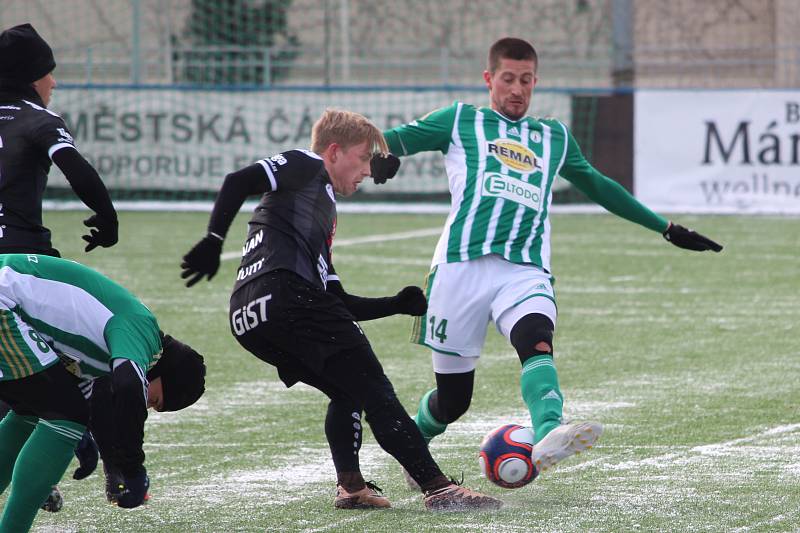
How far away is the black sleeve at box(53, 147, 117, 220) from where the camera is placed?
5156 millimetres

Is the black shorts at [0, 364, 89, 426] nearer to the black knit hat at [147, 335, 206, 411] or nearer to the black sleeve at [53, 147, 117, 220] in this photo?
the black knit hat at [147, 335, 206, 411]

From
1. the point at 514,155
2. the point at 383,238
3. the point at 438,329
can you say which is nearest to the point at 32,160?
the point at 438,329

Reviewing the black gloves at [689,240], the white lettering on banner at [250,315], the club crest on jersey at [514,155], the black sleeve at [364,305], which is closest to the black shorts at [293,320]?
the white lettering on banner at [250,315]

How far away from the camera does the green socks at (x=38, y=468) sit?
4.36 metres

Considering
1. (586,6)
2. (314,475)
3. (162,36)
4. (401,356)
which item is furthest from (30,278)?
(586,6)

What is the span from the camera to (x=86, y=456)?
5.25 m

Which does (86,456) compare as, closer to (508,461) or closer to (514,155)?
(508,461)

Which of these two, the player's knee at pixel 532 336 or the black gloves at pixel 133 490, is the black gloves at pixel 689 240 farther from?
the black gloves at pixel 133 490

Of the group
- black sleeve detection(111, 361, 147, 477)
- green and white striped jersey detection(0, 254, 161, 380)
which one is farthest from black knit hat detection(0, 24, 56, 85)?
black sleeve detection(111, 361, 147, 477)

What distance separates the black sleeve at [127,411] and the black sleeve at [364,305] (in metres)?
1.10

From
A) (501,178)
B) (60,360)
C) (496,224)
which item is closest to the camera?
(60,360)

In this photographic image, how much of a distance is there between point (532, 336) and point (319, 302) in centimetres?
88

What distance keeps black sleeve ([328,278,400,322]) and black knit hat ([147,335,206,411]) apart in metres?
0.66

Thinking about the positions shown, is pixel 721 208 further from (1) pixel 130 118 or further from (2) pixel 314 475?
(2) pixel 314 475
